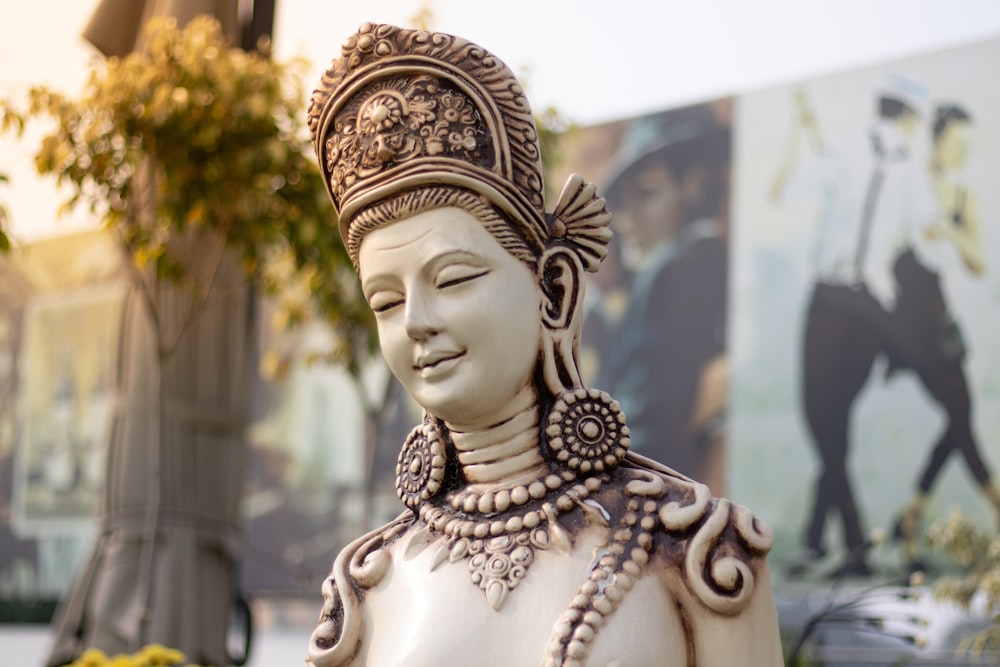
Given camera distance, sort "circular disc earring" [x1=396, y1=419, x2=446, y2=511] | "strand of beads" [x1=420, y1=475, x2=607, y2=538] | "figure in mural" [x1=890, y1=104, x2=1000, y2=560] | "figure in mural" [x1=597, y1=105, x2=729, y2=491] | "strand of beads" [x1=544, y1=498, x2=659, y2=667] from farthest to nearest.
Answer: "figure in mural" [x1=597, y1=105, x2=729, y2=491]
"figure in mural" [x1=890, y1=104, x2=1000, y2=560]
"circular disc earring" [x1=396, y1=419, x2=446, y2=511]
"strand of beads" [x1=420, y1=475, x2=607, y2=538]
"strand of beads" [x1=544, y1=498, x2=659, y2=667]

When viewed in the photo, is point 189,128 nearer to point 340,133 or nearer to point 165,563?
point 165,563

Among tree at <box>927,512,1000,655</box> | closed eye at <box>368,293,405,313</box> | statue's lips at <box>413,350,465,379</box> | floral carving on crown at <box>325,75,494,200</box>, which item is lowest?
tree at <box>927,512,1000,655</box>

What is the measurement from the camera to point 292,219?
453cm

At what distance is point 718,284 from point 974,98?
1728mm

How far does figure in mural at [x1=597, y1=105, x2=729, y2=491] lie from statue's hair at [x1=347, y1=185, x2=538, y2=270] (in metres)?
6.13

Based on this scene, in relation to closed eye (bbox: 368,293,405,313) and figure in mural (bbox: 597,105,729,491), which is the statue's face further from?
figure in mural (bbox: 597,105,729,491)

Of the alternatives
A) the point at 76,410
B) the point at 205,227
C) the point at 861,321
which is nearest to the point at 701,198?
the point at 861,321

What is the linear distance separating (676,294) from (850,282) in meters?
1.07

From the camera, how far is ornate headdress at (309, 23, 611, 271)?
1629 mm

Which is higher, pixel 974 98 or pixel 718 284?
pixel 974 98

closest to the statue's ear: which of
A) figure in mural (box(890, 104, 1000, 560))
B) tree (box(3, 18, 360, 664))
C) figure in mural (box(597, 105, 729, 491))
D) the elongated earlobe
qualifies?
the elongated earlobe

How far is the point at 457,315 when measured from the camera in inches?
63.5

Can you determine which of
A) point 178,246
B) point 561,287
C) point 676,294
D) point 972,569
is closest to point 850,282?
point 676,294

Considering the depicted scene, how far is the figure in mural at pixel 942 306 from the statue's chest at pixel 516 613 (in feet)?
19.0
